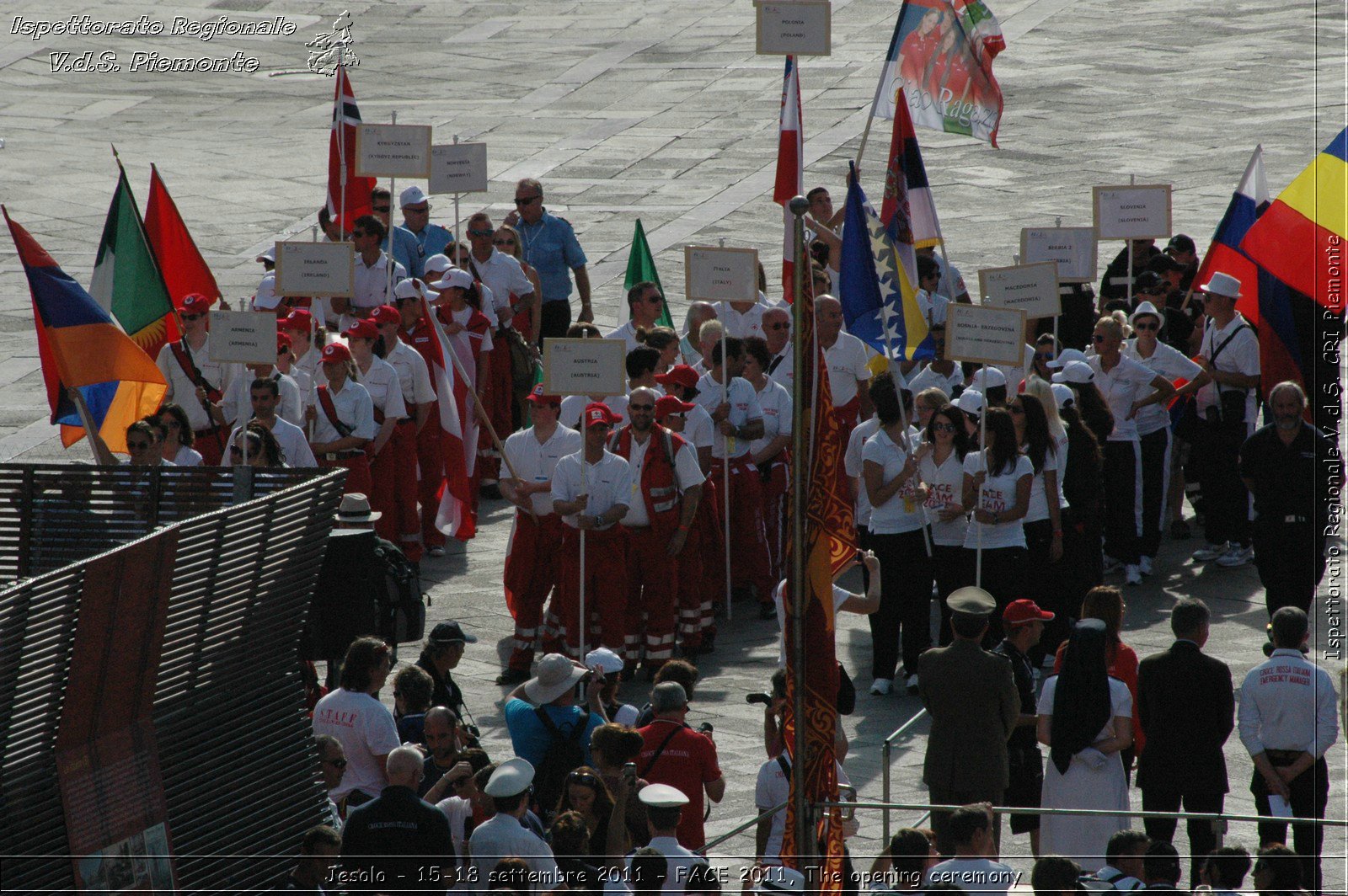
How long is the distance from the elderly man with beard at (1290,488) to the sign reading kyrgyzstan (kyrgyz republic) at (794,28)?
4418 mm

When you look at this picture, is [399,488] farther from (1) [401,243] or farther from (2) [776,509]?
(1) [401,243]

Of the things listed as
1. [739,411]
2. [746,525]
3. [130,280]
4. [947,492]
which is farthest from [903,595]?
[130,280]

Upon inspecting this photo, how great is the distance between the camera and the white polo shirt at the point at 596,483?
39.7ft

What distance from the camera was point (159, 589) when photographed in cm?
828

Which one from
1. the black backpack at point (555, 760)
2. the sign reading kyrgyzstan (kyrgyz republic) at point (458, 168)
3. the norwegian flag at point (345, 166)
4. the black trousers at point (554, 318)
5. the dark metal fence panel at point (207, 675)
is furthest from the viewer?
the black trousers at point (554, 318)

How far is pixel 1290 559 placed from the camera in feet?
40.0

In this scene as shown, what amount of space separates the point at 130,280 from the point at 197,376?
79 cm

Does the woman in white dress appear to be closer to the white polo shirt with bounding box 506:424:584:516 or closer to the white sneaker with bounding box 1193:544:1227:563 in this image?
the white polo shirt with bounding box 506:424:584:516

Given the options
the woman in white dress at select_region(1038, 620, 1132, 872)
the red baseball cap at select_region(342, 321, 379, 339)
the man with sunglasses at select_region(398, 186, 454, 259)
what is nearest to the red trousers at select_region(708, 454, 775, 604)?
the red baseball cap at select_region(342, 321, 379, 339)

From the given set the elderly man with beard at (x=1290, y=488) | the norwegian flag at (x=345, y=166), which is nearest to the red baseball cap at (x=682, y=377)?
the elderly man with beard at (x=1290, y=488)

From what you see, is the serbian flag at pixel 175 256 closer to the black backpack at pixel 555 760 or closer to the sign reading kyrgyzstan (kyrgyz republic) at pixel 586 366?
the sign reading kyrgyzstan (kyrgyz republic) at pixel 586 366

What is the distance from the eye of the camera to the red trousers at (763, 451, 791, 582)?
44.4 feet

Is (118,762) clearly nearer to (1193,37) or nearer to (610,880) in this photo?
(610,880)

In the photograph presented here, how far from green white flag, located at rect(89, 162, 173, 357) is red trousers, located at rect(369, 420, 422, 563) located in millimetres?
1784
